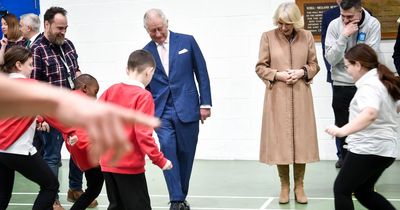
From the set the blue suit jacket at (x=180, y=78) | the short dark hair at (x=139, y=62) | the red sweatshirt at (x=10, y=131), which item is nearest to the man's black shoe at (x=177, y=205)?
the blue suit jacket at (x=180, y=78)

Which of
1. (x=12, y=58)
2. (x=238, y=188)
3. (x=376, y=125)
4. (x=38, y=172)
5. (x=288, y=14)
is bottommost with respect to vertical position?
(x=238, y=188)

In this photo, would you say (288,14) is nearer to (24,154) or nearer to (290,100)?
(290,100)

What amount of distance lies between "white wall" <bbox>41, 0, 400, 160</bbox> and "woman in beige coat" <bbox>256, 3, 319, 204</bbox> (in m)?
2.16

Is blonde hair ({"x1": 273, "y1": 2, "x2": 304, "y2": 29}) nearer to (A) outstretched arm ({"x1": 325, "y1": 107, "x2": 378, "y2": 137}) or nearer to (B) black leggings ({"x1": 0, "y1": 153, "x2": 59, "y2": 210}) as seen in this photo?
(A) outstretched arm ({"x1": 325, "y1": 107, "x2": 378, "y2": 137})

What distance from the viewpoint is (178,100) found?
5.65 meters

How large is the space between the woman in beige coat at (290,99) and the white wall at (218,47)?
216 centimetres

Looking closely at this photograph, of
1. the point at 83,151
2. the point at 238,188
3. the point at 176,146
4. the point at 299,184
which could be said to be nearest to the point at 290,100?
the point at 299,184

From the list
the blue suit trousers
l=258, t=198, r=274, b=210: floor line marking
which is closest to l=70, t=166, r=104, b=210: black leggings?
the blue suit trousers

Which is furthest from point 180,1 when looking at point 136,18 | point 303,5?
point 303,5

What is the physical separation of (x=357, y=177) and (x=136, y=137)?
1.45m

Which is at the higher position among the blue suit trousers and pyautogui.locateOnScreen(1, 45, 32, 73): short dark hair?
pyautogui.locateOnScreen(1, 45, 32, 73): short dark hair

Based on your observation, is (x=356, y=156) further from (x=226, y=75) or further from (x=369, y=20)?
(x=226, y=75)

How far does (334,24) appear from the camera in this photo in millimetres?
6203

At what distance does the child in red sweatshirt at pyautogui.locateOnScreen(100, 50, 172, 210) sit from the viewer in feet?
13.5
